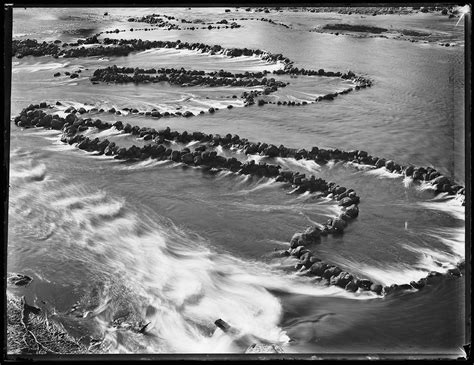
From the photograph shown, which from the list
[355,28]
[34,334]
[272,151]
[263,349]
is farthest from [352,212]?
[34,334]

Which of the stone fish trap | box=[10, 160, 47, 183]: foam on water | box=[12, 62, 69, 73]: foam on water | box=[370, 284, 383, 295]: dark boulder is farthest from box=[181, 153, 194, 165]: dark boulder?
box=[370, 284, 383, 295]: dark boulder

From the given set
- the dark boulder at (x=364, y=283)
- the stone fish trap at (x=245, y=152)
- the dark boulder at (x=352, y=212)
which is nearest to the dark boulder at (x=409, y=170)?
the stone fish trap at (x=245, y=152)

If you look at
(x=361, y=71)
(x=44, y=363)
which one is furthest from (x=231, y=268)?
(x=361, y=71)

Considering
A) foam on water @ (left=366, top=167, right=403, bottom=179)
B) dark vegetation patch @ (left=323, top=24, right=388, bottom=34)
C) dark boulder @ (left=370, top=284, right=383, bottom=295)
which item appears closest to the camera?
dark boulder @ (left=370, top=284, right=383, bottom=295)

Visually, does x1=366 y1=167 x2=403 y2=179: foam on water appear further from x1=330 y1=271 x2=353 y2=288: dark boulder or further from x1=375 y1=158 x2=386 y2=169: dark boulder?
x1=330 y1=271 x2=353 y2=288: dark boulder

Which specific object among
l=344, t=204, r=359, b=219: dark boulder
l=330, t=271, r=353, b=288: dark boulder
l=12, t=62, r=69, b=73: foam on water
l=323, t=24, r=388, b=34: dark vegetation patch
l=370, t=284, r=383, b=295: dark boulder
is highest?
l=323, t=24, r=388, b=34: dark vegetation patch

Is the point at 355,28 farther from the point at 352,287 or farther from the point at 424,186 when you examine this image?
the point at 352,287

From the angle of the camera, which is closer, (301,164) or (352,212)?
(352,212)

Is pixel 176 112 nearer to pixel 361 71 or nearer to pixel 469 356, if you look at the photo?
pixel 361 71

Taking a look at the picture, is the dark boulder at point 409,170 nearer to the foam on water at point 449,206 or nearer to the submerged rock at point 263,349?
the foam on water at point 449,206
